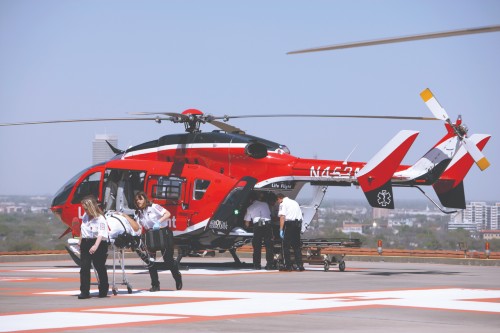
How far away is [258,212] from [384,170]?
3244 mm

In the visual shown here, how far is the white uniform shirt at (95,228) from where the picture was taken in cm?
1659

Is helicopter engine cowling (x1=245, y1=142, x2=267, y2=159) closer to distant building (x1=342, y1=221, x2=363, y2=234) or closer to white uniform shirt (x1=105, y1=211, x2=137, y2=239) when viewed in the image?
white uniform shirt (x1=105, y1=211, x2=137, y2=239)

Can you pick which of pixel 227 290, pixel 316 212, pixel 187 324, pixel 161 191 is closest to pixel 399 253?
pixel 316 212

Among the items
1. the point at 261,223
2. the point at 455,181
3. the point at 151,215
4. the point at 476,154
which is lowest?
the point at 261,223

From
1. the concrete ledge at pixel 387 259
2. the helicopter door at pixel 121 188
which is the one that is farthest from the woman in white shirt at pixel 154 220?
the concrete ledge at pixel 387 259

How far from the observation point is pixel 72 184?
2703 centimetres

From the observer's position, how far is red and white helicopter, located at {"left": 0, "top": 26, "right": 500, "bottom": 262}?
24250 millimetres

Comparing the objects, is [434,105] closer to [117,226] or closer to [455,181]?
[455,181]

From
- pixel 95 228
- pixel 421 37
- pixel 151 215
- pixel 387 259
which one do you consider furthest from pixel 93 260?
pixel 387 259

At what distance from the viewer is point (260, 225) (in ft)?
79.9

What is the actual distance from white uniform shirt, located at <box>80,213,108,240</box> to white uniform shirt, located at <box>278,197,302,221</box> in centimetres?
758

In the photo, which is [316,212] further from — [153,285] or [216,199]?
[153,285]

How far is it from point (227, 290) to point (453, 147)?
8548 millimetres

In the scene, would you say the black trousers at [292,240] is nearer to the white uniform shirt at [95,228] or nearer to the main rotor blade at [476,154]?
the main rotor blade at [476,154]
